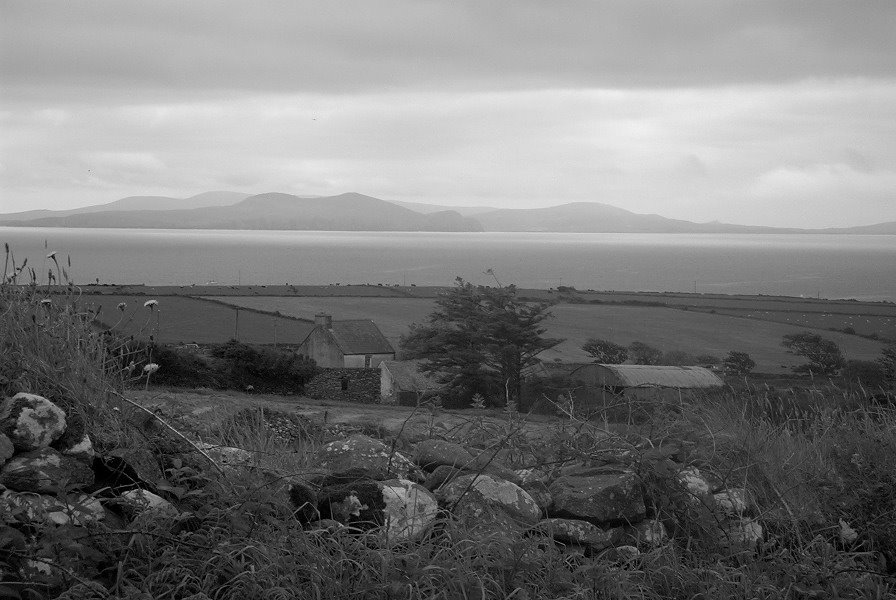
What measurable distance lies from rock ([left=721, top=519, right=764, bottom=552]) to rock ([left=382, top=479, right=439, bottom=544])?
1.63 m

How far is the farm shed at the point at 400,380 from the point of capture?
107 feet

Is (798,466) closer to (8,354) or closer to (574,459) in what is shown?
(574,459)

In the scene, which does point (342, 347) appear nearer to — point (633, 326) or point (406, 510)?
point (633, 326)

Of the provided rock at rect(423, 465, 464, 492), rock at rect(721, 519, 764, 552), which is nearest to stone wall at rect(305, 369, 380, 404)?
rock at rect(423, 465, 464, 492)

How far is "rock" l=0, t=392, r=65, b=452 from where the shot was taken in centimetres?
370

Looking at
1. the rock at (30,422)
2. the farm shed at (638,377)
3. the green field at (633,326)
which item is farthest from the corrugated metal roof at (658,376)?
the rock at (30,422)

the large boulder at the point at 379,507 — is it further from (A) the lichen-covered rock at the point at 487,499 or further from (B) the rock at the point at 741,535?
(B) the rock at the point at 741,535

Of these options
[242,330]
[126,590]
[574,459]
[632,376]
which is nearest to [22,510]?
[126,590]

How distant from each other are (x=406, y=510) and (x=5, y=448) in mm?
1840

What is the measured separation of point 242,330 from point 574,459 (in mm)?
46714

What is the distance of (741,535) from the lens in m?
4.53

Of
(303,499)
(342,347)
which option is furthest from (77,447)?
(342,347)

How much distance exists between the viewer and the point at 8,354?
14.0ft

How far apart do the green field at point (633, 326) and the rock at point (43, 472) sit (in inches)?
1686
